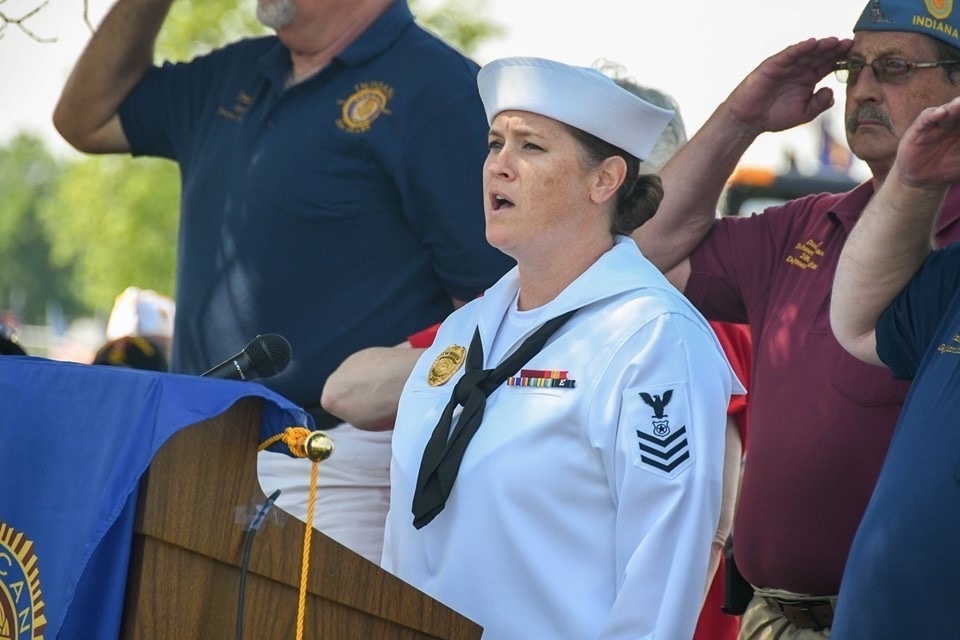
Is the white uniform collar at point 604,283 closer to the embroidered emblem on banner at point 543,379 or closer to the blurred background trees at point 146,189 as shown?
the embroidered emblem on banner at point 543,379

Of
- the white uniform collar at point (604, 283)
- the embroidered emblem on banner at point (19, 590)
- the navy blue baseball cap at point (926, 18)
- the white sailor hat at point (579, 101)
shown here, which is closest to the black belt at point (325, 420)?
the white uniform collar at point (604, 283)

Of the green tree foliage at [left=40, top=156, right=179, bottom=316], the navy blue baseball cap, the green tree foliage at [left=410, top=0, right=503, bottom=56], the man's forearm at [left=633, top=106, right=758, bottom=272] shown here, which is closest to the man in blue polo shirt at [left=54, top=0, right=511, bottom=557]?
the man's forearm at [left=633, top=106, right=758, bottom=272]

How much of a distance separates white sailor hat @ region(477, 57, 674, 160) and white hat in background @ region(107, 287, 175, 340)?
5.83m

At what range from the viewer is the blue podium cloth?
241 cm

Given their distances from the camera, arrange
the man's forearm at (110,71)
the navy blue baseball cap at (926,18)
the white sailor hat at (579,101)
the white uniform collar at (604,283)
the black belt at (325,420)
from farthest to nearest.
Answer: the man's forearm at (110,71) < the black belt at (325,420) < the navy blue baseball cap at (926,18) < the white sailor hat at (579,101) < the white uniform collar at (604,283)

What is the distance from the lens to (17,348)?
12.4 feet

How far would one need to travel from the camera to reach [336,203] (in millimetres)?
4270

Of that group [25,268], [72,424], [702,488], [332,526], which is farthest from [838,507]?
[25,268]

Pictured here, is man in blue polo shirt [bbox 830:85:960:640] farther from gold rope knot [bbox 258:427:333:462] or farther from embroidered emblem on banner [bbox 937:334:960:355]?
gold rope knot [bbox 258:427:333:462]

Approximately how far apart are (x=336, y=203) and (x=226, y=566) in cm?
194

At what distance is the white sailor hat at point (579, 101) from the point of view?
128 inches

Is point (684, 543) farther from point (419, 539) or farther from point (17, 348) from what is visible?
point (17, 348)

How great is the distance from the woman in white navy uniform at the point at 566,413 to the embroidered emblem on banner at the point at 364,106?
0.94 m

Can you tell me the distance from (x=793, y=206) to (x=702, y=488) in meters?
1.29
